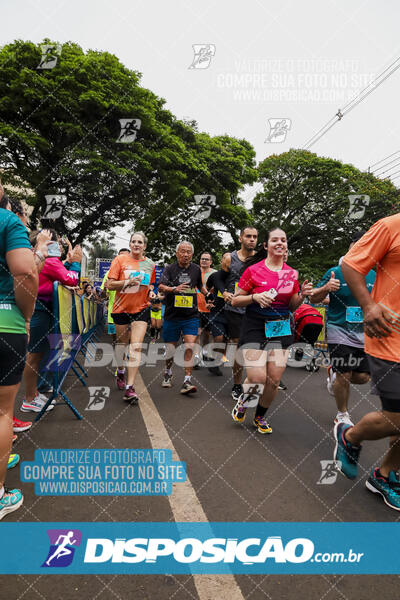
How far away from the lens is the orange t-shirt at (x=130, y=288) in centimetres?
550

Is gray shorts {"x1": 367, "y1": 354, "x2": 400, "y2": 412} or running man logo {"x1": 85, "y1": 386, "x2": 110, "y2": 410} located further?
running man logo {"x1": 85, "y1": 386, "x2": 110, "y2": 410}

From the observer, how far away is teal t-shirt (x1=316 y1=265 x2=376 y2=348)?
4.19 meters

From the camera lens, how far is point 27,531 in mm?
2178

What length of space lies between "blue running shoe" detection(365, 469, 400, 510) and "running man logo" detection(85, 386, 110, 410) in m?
2.93

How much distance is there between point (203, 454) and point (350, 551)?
1.44 m

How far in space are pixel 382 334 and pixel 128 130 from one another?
18.2m

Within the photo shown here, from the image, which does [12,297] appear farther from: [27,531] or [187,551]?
[187,551]

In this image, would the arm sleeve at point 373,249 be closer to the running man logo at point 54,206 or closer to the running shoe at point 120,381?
the running shoe at point 120,381

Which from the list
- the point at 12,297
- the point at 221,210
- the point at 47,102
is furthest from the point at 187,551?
the point at 221,210

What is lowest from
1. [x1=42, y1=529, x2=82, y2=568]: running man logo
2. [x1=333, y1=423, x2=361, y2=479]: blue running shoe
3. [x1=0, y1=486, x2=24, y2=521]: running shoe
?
[x1=0, y1=486, x2=24, y2=521]: running shoe

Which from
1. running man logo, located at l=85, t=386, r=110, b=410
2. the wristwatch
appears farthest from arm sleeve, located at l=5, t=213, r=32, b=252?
running man logo, located at l=85, t=386, r=110, b=410

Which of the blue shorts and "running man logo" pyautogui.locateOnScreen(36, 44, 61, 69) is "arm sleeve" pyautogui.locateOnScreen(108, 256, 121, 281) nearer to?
the blue shorts

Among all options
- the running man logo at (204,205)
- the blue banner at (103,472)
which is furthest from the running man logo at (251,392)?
the running man logo at (204,205)

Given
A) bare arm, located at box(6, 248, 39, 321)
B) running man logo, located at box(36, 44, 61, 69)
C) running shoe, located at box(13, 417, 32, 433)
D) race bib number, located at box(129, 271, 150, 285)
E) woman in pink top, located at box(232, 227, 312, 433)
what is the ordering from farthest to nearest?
1. running man logo, located at box(36, 44, 61, 69)
2. race bib number, located at box(129, 271, 150, 285)
3. woman in pink top, located at box(232, 227, 312, 433)
4. running shoe, located at box(13, 417, 32, 433)
5. bare arm, located at box(6, 248, 39, 321)
